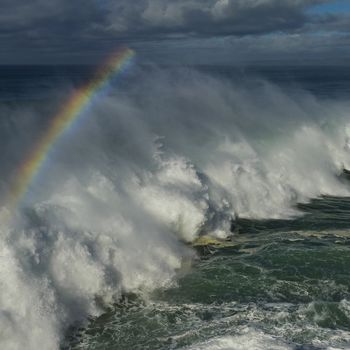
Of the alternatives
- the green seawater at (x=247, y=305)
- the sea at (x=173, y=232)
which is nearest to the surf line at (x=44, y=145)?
the sea at (x=173, y=232)

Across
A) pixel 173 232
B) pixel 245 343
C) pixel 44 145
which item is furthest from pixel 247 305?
pixel 44 145

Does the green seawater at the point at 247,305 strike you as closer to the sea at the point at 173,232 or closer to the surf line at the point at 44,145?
the sea at the point at 173,232

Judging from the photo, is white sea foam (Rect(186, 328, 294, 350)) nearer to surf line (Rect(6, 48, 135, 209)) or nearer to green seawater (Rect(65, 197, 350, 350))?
green seawater (Rect(65, 197, 350, 350))

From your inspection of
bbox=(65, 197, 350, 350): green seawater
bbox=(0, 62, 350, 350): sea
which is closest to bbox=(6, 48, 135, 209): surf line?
bbox=(0, 62, 350, 350): sea

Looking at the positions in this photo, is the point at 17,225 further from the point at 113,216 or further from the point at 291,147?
the point at 291,147

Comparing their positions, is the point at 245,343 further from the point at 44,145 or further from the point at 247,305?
the point at 44,145

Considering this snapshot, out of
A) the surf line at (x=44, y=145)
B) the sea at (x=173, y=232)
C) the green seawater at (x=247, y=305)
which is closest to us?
the green seawater at (x=247, y=305)
